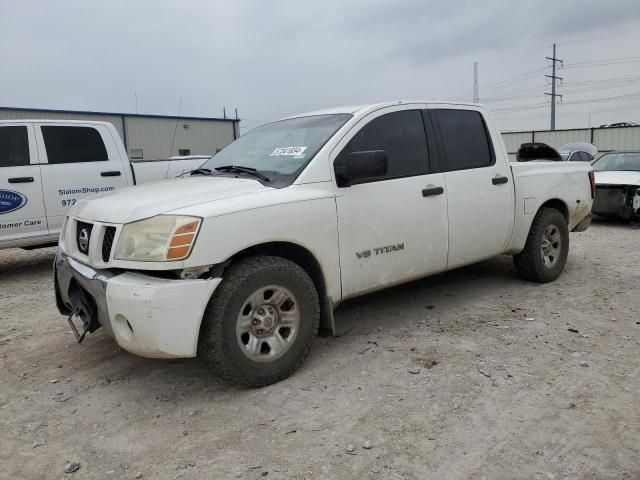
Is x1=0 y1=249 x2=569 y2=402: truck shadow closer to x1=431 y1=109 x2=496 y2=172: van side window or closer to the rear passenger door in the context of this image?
the rear passenger door

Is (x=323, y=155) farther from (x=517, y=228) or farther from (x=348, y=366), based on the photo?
(x=517, y=228)

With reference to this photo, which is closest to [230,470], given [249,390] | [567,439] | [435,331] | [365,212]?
[249,390]

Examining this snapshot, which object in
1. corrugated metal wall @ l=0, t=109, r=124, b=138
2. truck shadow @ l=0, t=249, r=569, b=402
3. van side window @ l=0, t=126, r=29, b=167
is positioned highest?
corrugated metal wall @ l=0, t=109, r=124, b=138

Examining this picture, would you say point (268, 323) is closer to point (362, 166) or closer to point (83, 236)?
point (362, 166)

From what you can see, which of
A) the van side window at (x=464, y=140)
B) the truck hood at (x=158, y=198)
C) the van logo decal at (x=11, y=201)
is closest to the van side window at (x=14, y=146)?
the van logo decal at (x=11, y=201)

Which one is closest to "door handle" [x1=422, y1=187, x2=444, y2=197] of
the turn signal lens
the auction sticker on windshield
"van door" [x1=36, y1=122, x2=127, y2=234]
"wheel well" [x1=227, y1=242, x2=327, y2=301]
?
the auction sticker on windshield

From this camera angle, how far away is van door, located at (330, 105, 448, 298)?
362 centimetres

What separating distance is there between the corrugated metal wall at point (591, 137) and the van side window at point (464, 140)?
20.2 m

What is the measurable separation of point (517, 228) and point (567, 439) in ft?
8.75

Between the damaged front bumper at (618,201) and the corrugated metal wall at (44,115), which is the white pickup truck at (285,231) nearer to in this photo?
the damaged front bumper at (618,201)

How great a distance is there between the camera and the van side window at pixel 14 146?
6266 millimetres

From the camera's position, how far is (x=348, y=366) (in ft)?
11.6

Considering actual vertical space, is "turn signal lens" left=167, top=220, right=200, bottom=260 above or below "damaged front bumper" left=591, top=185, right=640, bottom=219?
above

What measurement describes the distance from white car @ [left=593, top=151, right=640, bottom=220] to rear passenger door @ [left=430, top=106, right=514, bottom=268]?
605 centimetres
